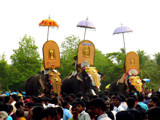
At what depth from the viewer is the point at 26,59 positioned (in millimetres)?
43125

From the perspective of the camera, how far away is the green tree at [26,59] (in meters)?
42.9

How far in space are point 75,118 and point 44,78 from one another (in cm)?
1105

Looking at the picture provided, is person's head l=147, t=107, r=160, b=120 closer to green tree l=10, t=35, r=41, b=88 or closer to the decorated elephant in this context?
the decorated elephant

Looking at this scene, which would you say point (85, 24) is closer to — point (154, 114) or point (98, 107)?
point (98, 107)

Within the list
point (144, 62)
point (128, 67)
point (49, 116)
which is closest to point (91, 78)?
point (128, 67)

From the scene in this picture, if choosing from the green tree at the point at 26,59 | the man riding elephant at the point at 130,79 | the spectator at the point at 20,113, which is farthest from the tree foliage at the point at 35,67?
the spectator at the point at 20,113

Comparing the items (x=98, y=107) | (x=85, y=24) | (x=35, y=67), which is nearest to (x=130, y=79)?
(x=85, y=24)

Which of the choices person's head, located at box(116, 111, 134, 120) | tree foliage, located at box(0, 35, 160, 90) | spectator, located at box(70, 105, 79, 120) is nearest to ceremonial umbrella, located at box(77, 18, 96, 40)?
spectator, located at box(70, 105, 79, 120)

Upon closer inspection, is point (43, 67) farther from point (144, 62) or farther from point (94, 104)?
point (144, 62)

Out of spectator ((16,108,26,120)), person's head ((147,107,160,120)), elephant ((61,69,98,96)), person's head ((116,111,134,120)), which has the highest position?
elephant ((61,69,98,96))

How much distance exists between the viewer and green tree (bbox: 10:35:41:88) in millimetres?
42906

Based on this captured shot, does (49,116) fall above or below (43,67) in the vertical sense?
below

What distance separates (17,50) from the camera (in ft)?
146

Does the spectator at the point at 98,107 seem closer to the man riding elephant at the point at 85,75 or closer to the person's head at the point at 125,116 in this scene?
the person's head at the point at 125,116
